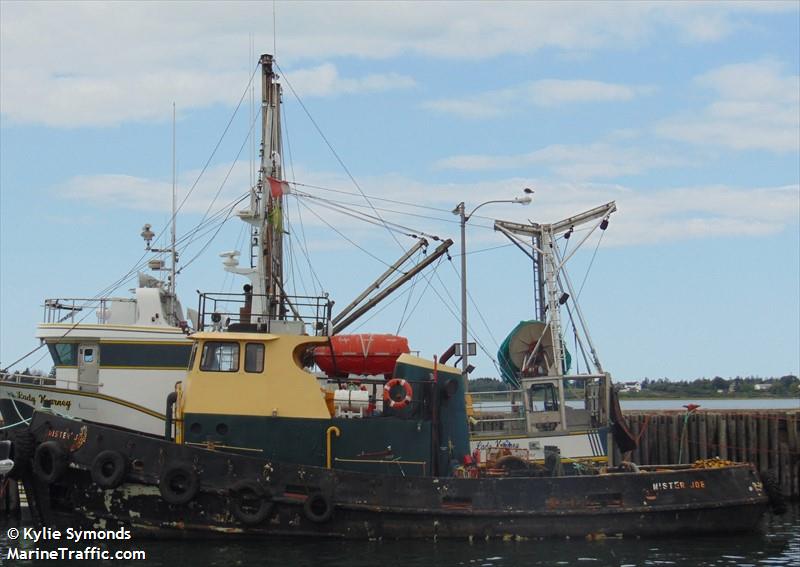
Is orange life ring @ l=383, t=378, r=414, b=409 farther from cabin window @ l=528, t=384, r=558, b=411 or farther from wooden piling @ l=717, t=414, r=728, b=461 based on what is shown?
wooden piling @ l=717, t=414, r=728, b=461

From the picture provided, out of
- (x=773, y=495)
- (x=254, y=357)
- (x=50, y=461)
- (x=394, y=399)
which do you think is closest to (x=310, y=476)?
(x=394, y=399)

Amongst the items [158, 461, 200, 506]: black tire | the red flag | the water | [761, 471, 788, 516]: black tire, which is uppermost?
the red flag

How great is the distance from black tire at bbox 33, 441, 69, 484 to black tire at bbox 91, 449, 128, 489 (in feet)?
1.64

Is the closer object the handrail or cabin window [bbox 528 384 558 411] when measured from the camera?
the handrail

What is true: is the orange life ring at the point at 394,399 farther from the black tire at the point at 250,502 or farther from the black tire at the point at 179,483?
the black tire at the point at 179,483

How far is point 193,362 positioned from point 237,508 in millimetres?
2431

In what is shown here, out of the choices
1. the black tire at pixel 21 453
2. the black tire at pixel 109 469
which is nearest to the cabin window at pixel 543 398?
Result: the black tire at pixel 109 469

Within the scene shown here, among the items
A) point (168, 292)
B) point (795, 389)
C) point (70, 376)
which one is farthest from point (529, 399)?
point (795, 389)

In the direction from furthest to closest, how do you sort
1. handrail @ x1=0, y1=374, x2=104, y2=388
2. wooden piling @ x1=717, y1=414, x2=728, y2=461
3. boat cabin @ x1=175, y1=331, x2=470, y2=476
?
wooden piling @ x1=717, y1=414, x2=728, y2=461
handrail @ x1=0, y1=374, x2=104, y2=388
boat cabin @ x1=175, y1=331, x2=470, y2=476

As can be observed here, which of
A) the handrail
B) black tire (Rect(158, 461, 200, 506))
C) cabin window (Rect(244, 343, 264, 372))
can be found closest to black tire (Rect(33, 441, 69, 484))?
black tire (Rect(158, 461, 200, 506))

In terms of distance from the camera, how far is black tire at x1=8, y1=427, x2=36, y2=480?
15.7 m

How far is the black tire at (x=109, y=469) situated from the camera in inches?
605

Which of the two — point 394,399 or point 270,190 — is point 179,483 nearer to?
point 394,399

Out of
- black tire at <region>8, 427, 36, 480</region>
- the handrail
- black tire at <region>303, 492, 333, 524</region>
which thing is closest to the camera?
black tire at <region>303, 492, 333, 524</region>
